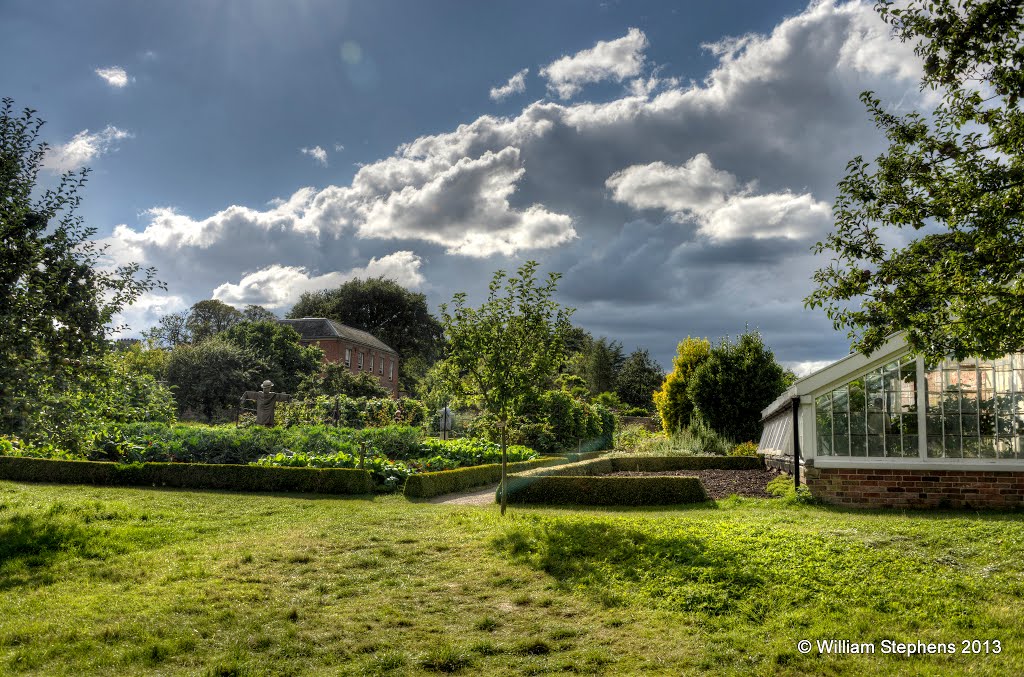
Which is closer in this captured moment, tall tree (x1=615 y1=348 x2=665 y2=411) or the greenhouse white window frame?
the greenhouse white window frame

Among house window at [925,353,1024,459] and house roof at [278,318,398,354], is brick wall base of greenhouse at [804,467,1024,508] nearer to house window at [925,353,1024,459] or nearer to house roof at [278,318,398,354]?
house window at [925,353,1024,459]

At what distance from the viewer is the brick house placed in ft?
180

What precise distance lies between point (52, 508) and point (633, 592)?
953cm

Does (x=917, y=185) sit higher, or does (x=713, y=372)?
(x=917, y=185)

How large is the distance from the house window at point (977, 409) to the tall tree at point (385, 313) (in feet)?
183

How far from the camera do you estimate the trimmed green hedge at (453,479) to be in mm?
14758

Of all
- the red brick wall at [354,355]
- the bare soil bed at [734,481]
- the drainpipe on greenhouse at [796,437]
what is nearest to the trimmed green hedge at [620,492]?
the bare soil bed at [734,481]

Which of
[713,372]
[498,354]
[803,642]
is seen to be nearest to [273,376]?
[713,372]

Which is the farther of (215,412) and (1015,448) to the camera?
(215,412)

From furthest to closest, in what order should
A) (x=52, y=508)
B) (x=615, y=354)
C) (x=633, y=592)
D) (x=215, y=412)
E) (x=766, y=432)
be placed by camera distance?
1. (x=615, y=354)
2. (x=215, y=412)
3. (x=766, y=432)
4. (x=52, y=508)
5. (x=633, y=592)

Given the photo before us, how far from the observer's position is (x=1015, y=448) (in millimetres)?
12273

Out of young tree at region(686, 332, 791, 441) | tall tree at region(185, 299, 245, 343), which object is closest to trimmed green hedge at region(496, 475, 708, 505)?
young tree at region(686, 332, 791, 441)

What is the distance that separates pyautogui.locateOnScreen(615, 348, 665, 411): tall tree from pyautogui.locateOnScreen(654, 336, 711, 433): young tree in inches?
830

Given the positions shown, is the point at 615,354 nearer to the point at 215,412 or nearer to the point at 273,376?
the point at 273,376
